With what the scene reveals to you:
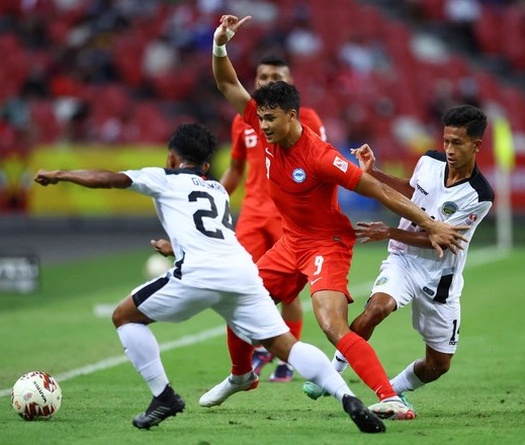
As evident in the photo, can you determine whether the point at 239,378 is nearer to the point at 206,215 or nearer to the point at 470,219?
the point at 206,215

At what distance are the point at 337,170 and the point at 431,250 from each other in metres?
0.98

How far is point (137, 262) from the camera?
69.1ft

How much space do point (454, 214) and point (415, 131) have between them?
19285 mm

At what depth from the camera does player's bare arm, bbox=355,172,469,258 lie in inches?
296

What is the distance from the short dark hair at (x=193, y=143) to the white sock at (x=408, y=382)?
225 centimetres

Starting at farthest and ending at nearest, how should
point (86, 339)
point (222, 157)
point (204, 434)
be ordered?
1. point (222, 157)
2. point (86, 339)
3. point (204, 434)

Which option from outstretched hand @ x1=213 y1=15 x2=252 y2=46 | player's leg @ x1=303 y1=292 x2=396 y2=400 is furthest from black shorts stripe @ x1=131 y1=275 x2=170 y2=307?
Answer: outstretched hand @ x1=213 y1=15 x2=252 y2=46

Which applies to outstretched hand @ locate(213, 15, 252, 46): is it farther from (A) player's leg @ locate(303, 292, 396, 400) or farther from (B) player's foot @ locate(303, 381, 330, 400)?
(B) player's foot @ locate(303, 381, 330, 400)

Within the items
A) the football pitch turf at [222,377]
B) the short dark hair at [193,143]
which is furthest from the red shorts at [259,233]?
the short dark hair at [193,143]

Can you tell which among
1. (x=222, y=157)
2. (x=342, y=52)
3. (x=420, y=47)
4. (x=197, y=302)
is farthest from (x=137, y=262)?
(x=197, y=302)

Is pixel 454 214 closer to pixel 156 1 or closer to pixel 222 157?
pixel 222 157

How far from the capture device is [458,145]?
7.93 meters

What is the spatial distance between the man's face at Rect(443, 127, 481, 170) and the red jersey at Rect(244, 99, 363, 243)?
77cm

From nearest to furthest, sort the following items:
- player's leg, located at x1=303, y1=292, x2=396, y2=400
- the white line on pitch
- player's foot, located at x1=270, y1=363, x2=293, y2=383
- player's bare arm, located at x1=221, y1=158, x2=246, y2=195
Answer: player's leg, located at x1=303, y1=292, x2=396, y2=400 < player's foot, located at x1=270, y1=363, x2=293, y2=383 < the white line on pitch < player's bare arm, located at x1=221, y1=158, x2=246, y2=195
